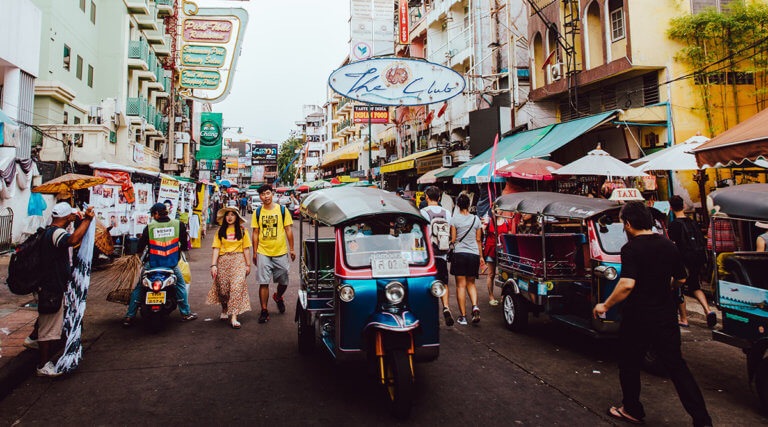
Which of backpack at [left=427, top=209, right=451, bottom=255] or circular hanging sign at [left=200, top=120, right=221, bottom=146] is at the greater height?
circular hanging sign at [left=200, top=120, right=221, bottom=146]

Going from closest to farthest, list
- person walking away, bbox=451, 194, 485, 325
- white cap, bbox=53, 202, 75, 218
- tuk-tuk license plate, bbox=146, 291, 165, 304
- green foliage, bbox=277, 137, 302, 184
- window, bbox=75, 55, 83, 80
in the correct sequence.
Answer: white cap, bbox=53, 202, 75, 218 < tuk-tuk license plate, bbox=146, 291, 165, 304 < person walking away, bbox=451, 194, 485, 325 < window, bbox=75, 55, 83, 80 < green foliage, bbox=277, 137, 302, 184

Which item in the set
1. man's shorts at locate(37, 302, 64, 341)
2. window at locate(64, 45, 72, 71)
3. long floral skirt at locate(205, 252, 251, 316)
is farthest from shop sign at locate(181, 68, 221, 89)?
man's shorts at locate(37, 302, 64, 341)

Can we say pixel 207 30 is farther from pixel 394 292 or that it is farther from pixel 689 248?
pixel 689 248

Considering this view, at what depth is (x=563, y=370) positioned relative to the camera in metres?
4.71

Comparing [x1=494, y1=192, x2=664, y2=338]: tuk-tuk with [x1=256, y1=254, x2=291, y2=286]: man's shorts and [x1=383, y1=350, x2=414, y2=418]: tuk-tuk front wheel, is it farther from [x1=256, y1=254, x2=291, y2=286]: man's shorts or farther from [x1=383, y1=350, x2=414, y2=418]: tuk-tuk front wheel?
[x1=256, y1=254, x2=291, y2=286]: man's shorts

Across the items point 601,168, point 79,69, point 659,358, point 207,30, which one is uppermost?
point 79,69

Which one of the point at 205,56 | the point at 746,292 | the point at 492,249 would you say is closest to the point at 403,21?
the point at 205,56

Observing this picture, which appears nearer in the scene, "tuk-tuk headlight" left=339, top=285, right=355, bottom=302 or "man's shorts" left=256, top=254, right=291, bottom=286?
"tuk-tuk headlight" left=339, top=285, right=355, bottom=302

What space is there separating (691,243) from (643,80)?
27.6 ft

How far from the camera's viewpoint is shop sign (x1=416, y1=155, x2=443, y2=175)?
21297 mm

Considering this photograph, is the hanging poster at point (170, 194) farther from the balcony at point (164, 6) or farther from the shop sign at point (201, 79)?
the balcony at point (164, 6)

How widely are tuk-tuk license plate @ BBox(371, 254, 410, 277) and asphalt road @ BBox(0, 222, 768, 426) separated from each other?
1.12m

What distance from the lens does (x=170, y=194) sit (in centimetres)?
1351

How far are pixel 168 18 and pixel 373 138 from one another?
17575mm
